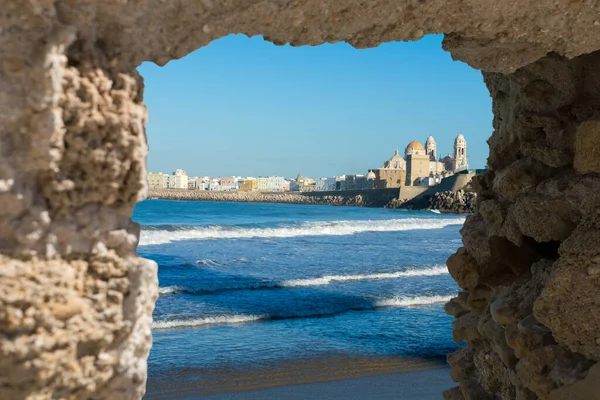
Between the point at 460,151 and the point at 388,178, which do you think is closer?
the point at 388,178

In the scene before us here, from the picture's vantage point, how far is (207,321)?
780 centimetres

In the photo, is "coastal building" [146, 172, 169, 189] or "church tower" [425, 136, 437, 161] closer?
"church tower" [425, 136, 437, 161]

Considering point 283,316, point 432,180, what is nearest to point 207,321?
point 283,316

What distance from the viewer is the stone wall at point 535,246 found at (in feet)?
8.05

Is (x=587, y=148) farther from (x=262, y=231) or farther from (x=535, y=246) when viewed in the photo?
(x=262, y=231)

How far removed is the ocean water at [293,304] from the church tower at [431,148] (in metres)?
86.5

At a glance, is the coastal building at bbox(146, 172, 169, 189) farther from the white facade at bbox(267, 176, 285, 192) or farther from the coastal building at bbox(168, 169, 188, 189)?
the white facade at bbox(267, 176, 285, 192)

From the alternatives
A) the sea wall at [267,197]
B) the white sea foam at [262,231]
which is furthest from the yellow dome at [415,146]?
the white sea foam at [262,231]

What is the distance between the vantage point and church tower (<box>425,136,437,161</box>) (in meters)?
103

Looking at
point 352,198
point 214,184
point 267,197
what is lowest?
point 267,197

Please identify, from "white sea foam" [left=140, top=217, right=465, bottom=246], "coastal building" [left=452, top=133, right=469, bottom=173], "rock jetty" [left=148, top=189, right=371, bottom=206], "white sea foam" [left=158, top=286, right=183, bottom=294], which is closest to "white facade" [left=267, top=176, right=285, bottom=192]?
"rock jetty" [left=148, top=189, right=371, bottom=206]

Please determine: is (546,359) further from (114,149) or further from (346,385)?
(346,385)

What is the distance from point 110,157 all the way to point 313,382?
429 centimetres

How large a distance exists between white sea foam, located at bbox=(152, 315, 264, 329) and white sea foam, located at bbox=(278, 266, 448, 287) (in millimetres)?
3013
